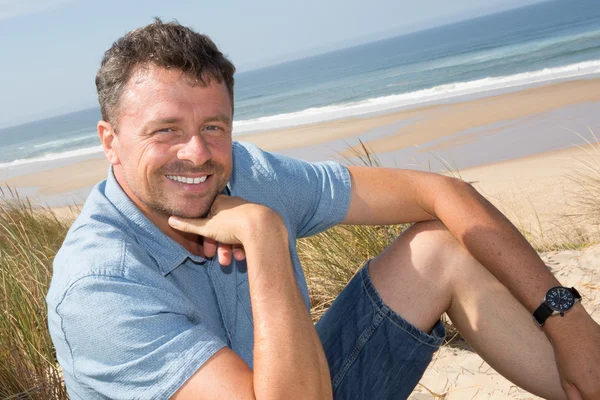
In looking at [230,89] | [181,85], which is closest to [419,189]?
[230,89]

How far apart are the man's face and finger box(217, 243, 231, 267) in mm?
140

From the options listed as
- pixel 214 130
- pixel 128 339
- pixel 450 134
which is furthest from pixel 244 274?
pixel 450 134

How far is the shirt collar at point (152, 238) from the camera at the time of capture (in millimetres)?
1852

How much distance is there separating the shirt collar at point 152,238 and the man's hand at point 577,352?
3.67 feet

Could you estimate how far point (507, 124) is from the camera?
11.2 metres

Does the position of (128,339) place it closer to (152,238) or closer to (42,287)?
(152,238)

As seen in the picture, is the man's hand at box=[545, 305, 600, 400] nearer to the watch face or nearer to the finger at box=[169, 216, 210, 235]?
the watch face

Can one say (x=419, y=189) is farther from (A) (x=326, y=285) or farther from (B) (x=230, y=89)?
(A) (x=326, y=285)

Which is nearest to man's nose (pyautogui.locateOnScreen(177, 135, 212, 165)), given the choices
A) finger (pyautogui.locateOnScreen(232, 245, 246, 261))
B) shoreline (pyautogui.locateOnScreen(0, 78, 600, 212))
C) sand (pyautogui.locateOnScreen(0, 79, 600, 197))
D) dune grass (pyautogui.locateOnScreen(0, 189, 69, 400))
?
finger (pyautogui.locateOnScreen(232, 245, 246, 261))

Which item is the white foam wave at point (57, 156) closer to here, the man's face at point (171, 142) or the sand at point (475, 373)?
the sand at point (475, 373)

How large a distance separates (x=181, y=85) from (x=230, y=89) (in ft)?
0.85

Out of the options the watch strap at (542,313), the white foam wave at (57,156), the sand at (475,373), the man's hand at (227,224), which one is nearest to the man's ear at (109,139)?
the man's hand at (227,224)

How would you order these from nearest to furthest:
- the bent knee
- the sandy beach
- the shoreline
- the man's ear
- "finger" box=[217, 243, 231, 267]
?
"finger" box=[217, 243, 231, 267]
the man's ear
the bent knee
the sandy beach
the shoreline

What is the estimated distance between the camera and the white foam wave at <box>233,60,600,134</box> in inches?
658
